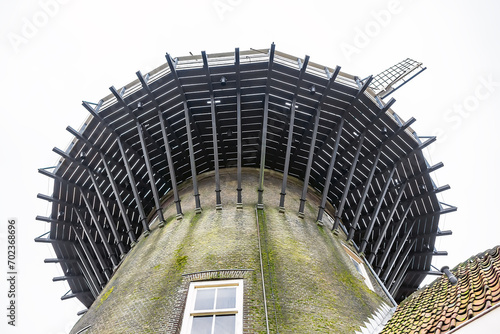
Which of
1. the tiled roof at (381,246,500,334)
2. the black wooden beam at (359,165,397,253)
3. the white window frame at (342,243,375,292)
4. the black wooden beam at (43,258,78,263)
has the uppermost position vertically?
the black wooden beam at (43,258,78,263)

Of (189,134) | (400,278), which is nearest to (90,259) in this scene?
(189,134)

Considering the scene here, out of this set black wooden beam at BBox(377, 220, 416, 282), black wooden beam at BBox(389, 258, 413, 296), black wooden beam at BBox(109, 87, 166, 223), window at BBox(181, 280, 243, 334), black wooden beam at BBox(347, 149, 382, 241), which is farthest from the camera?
black wooden beam at BBox(389, 258, 413, 296)

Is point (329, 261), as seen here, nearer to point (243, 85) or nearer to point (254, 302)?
point (254, 302)

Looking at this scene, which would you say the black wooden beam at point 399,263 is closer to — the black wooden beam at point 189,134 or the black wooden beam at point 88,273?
the black wooden beam at point 189,134

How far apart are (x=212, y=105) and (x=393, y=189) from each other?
763 centimetres

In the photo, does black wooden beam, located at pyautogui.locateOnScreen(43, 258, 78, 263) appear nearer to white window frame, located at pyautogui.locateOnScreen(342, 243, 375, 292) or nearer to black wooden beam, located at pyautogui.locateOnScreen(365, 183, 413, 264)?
white window frame, located at pyautogui.locateOnScreen(342, 243, 375, 292)

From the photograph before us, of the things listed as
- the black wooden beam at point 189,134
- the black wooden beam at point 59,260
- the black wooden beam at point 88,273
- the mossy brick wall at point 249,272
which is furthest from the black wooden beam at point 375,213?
the black wooden beam at point 59,260

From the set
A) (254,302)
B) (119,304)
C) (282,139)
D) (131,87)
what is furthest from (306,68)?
(119,304)

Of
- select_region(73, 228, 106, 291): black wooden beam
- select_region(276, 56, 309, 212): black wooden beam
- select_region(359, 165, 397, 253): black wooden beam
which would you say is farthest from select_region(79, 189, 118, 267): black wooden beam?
select_region(359, 165, 397, 253): black wooden beam

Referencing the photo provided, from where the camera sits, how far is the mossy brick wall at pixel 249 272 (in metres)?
8.55

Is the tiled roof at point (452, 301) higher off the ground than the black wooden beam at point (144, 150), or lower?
lower

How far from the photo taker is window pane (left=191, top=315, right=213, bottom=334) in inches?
321

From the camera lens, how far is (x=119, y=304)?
380 inches

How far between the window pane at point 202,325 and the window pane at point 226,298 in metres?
0.35
